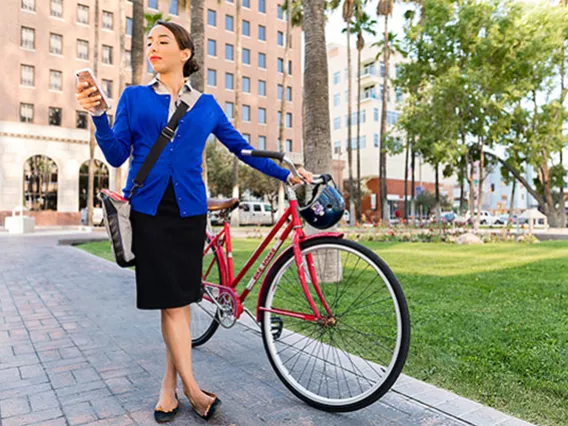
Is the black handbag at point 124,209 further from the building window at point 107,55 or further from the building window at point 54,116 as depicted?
the building window at point 107,55

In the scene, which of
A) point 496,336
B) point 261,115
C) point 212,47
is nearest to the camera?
point 496,336

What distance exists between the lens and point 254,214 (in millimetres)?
→ 34250

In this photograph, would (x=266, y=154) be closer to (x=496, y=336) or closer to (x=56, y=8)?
(x=496, y=336)

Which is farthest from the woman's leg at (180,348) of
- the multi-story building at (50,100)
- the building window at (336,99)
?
the building window at (336,99)

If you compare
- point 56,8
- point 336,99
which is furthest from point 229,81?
point 336,99

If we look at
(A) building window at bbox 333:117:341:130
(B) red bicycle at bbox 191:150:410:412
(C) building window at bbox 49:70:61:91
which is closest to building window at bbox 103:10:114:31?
(C) building window at bbox 49:70:61:91

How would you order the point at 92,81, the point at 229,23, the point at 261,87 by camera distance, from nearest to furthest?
1. the point at 92,81
2. the point at 229,23
3. the point at 261,87

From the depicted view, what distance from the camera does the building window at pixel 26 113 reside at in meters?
32.8

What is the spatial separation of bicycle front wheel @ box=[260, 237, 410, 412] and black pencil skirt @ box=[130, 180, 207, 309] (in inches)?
22.9

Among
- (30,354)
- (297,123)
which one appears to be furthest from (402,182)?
(30,354)

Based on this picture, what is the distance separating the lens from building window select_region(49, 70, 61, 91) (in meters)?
34.2

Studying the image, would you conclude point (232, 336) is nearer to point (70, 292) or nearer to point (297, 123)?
point (70, 292)

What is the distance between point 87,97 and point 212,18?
149 ft

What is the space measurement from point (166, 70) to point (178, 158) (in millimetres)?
533
